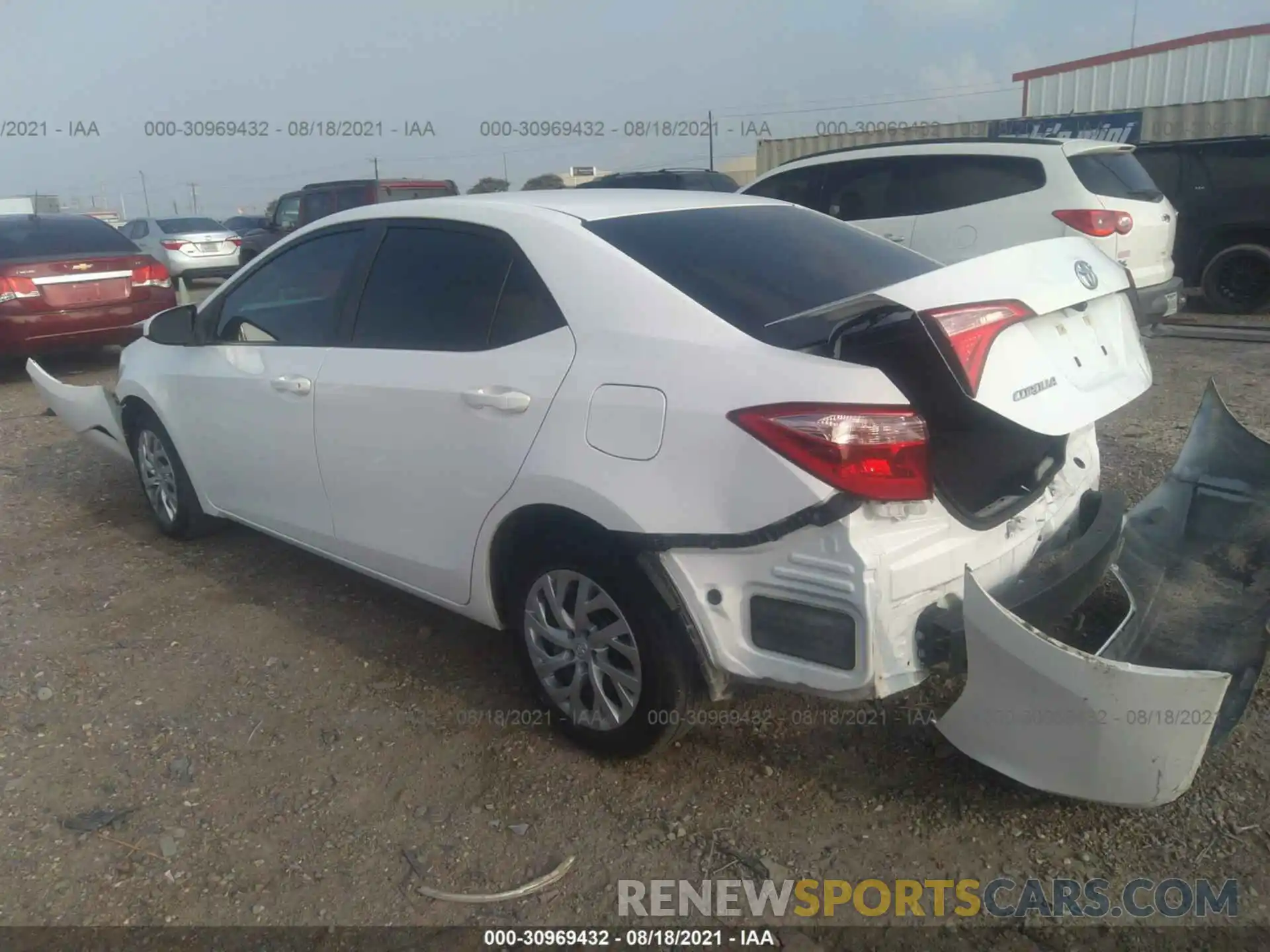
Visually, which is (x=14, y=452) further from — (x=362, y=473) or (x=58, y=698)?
(x=362, y=473)

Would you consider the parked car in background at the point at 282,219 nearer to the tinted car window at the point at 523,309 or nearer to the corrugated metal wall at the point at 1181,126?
the corrugated metal wall at the point at 1181,126

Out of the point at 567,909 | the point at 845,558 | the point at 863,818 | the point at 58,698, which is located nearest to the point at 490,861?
the point at 567,909

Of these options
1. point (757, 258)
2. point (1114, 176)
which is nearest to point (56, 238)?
point (757, 258)

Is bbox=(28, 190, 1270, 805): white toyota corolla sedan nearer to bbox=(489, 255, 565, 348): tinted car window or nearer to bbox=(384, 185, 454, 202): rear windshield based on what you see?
bbox=(489, 255, 565, 348): tinted car window

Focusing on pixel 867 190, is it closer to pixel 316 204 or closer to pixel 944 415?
pixel 944 415

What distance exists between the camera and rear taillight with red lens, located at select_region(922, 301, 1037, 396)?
224 cm

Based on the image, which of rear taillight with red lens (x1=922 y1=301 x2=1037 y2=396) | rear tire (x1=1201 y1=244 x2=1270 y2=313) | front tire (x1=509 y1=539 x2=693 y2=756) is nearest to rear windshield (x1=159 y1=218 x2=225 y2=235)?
rear tire (x1=1201 y1=244 x2=1270 y2=313)

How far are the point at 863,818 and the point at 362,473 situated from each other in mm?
1987

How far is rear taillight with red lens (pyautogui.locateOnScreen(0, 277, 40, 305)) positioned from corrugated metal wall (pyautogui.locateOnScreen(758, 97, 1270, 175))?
32.4 ft

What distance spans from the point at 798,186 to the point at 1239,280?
5.14m

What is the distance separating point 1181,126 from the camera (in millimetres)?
17875

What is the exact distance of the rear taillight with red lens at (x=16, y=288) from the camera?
852cm

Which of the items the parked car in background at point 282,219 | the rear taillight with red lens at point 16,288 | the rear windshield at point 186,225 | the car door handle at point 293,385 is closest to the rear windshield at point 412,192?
the parked car in background at point 282,219

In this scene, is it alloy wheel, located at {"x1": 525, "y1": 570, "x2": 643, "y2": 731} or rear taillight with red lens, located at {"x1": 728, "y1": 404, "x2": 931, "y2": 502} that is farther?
alloy wheel, located at {"x1": 525, "y1": 570, "x2": 643, "y2": 731}
